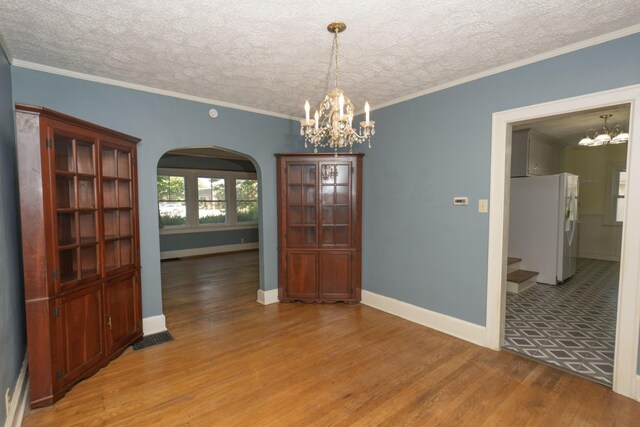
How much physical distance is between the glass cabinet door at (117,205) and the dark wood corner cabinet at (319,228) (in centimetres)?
180

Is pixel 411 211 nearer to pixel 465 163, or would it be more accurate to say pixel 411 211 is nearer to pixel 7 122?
pixel 465 163

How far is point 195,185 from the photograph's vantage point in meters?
7.83

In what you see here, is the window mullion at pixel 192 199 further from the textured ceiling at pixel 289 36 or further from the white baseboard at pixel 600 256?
the white baseboard at pixel 600 256

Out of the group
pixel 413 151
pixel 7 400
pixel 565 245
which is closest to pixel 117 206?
pixel 7 400

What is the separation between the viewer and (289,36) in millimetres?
2170

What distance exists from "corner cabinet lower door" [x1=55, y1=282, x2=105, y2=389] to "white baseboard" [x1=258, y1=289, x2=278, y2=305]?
1.94 meters

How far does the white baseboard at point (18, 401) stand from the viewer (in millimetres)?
1833

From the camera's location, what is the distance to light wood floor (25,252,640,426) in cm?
203

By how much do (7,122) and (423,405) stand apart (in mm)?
3768

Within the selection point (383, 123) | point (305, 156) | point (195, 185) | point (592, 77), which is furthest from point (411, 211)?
point (195, 185)

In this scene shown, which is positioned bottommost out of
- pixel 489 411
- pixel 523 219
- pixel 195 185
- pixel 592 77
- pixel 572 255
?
pixel 489 411

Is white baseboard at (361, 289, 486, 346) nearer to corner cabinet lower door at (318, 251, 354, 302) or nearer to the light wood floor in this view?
the light wood floor

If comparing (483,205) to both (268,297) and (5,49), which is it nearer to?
(268,297)

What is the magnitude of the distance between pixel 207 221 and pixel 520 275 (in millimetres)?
7197
